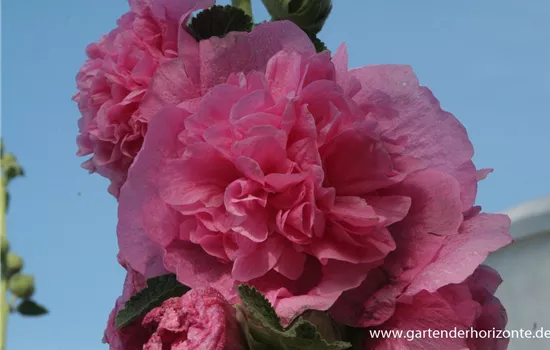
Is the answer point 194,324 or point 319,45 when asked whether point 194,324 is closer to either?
point 194,324

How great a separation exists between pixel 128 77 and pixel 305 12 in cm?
21

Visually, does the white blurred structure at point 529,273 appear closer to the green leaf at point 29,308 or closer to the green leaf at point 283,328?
the green leaf at point 29,308

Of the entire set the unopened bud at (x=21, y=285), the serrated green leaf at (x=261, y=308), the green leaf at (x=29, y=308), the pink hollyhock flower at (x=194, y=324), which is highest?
the serrated green leaf at (x=261, y=308)

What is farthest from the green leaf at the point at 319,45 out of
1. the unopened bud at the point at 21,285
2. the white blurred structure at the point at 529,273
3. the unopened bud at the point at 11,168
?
the unopened bud at the point at 11,168

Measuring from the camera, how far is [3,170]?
2768 millimetres

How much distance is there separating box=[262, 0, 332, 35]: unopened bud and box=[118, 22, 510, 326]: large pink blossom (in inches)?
5.7

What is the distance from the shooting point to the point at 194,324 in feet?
1.84

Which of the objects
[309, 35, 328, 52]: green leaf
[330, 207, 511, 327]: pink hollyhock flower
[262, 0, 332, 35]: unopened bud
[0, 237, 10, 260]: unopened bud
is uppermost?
[262, 0, 332, 35]: unopened bud

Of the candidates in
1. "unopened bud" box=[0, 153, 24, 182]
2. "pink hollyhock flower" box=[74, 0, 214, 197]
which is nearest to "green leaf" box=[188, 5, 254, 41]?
"pink hollyhock flower" box=[74, 0, 214, 197]

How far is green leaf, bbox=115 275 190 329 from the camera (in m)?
0.62

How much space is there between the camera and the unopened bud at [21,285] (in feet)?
8.41

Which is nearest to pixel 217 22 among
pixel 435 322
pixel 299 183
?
pixel 299 183

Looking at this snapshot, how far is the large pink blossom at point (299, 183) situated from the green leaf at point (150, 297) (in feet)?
0.06

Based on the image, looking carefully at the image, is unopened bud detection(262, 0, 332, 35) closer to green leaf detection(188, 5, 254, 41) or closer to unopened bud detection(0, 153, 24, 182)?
green leaf detection(188, 5, 254, 41)
